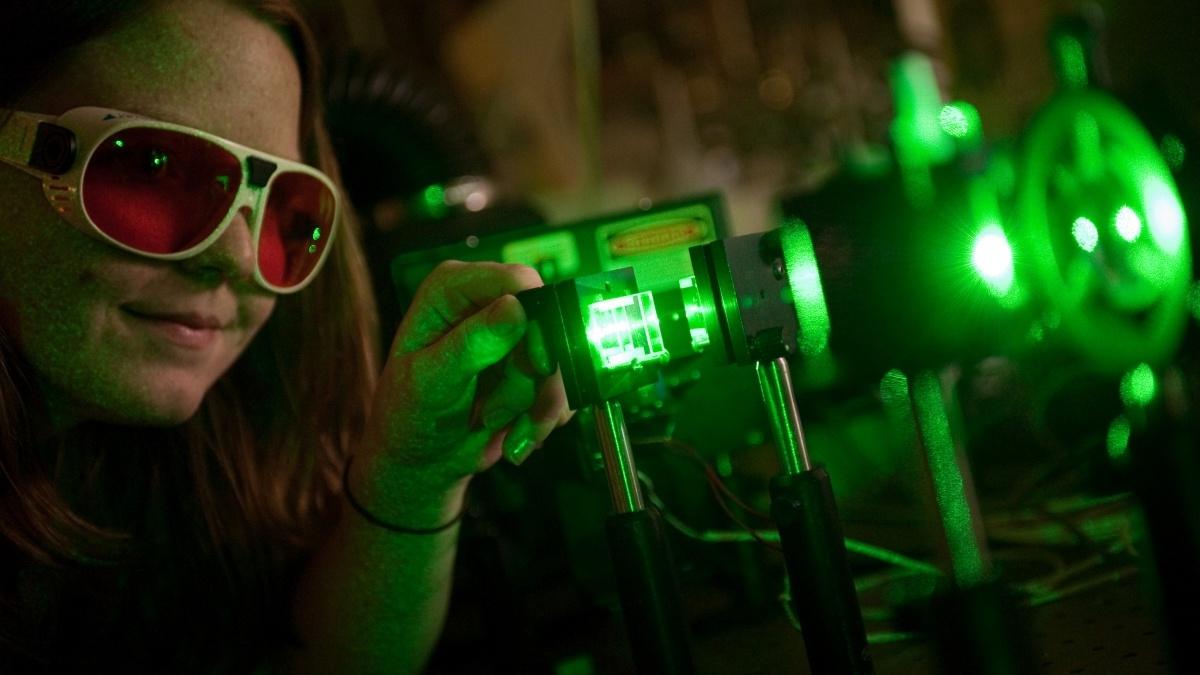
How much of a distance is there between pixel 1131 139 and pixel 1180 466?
0.62 metres

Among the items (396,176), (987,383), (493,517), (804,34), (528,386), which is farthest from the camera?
(804,34)

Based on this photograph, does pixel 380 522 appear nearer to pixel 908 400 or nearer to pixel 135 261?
pixel 135 261

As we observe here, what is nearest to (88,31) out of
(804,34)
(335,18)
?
(335,18)

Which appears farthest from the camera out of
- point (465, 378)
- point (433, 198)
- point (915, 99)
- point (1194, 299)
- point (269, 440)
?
point (915, 99)

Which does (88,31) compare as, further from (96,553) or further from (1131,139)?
(1131,139)

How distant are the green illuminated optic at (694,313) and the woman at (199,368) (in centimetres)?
9

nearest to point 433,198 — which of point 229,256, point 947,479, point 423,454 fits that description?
point 229,256

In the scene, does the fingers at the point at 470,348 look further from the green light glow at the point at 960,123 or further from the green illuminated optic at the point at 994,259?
the green light glow at the point at 960,123

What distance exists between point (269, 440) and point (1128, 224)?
97 centimetres

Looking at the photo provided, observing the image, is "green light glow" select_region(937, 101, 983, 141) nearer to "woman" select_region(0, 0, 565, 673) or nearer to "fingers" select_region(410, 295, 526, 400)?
"woman" select_region(0, 0, 565, 673)

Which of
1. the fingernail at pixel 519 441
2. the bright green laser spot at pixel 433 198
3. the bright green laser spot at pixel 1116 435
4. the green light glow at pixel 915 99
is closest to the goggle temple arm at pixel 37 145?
the fingernail at pixel 519 441

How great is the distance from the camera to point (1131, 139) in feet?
2.74

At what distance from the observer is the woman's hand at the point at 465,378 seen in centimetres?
54

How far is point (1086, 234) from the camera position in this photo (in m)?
0.87
